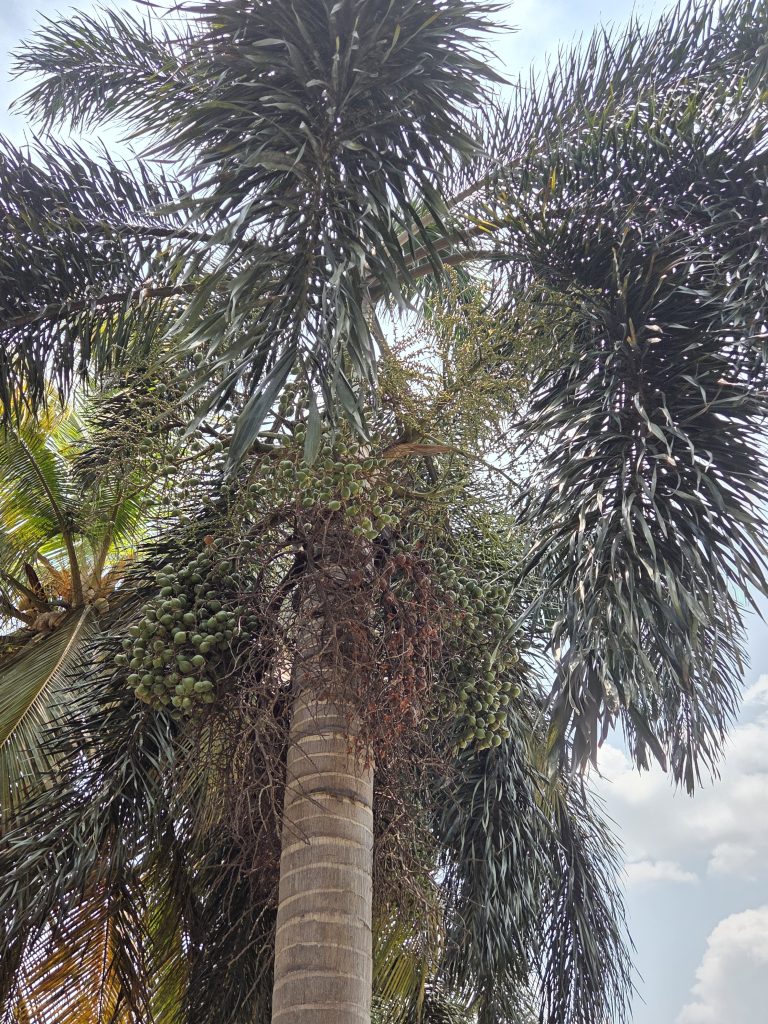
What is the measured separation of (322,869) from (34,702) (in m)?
2.50

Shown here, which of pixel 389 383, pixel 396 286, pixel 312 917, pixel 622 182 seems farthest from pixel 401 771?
pixel 622 182

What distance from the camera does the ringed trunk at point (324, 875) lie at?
2998mm

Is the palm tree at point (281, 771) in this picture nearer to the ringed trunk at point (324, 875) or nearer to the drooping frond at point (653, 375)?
the ringed trunk at point (324, 875)

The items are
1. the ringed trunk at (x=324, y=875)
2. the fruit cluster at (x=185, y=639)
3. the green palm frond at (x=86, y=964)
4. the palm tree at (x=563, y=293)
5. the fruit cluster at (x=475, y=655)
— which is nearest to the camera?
the ringed trunk at (x=324, y=875)

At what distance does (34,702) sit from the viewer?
202 inches

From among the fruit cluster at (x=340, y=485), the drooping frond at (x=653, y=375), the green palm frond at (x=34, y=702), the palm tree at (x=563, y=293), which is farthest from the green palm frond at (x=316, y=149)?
the green palm frond at (x=34, y=702)

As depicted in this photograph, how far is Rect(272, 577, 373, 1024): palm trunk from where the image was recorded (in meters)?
3.00

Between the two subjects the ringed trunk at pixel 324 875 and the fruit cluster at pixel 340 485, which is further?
the fruit cluster at pixel 340 485

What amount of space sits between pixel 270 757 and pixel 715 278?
91.7 inches

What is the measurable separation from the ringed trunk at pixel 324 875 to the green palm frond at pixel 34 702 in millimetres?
1486

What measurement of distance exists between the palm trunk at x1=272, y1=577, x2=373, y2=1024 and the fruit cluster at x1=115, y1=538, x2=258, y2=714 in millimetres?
297

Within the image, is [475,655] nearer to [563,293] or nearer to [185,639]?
[185,639]

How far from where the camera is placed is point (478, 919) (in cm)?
478

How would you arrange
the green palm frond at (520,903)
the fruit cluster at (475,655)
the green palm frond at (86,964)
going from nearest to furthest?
1. the fruit cluster at (475,655)
2. the green palm frond at (86,964)
3. the green palm frond at (520,903)
